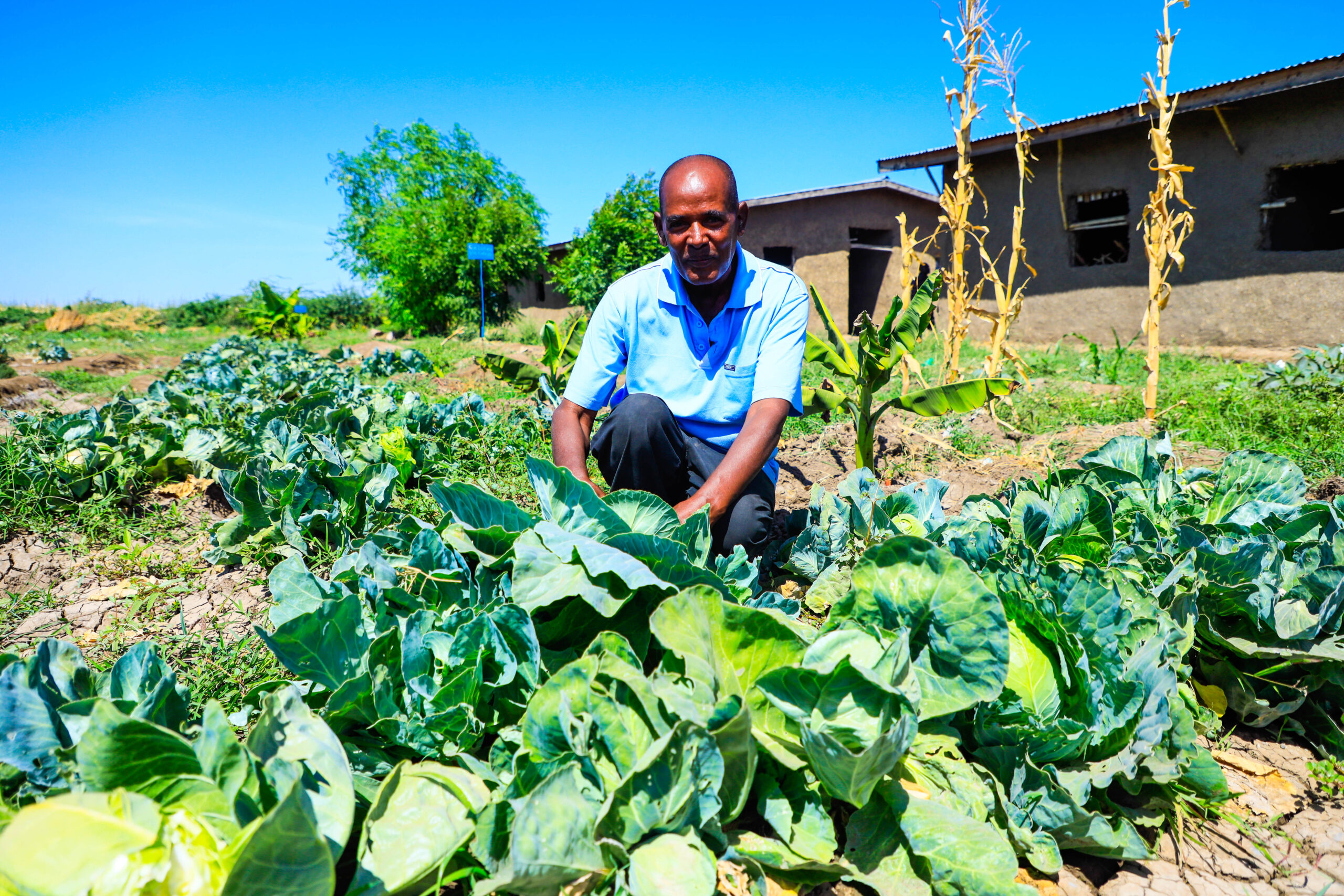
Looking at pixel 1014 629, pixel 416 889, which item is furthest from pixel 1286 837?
pixel 416 889

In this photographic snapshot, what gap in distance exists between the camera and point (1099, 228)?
8641mm

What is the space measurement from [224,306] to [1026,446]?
33.7 meters

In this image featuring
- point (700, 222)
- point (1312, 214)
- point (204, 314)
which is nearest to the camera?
point (700, 222)

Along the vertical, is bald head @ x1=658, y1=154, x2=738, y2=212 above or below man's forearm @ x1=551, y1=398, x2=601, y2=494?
above

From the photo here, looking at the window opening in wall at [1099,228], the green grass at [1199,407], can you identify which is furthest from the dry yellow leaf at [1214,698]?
the window opening in wall at [1099,228]

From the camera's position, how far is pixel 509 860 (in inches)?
41.3

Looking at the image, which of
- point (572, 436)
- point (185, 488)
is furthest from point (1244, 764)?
point (185, 488)

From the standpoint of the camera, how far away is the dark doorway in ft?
43.7

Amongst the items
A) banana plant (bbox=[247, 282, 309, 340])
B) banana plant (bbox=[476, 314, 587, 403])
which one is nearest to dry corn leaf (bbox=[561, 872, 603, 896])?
banana plant (bbox=[476, 314, 587, 403])

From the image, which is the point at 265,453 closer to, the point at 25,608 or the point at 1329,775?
the point at 25,608

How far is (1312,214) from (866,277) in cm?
655

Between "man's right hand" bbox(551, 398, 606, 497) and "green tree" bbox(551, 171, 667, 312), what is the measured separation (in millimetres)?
11800

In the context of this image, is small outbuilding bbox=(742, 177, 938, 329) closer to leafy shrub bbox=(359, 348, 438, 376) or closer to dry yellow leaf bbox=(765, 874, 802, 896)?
leafy shrub bbox=(359, 348, 438, 376)

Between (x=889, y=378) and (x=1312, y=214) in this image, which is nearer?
(x=889, y=378)
